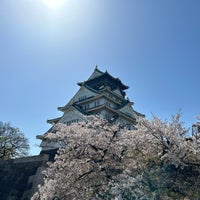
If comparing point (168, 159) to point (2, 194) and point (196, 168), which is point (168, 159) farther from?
point (2, 194)

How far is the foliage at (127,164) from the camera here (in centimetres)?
666

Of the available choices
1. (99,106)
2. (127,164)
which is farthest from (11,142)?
(127,164)

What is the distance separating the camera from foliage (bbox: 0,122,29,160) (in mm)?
26484

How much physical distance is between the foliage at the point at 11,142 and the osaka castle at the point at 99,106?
225 cm

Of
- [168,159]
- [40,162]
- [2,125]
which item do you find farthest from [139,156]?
[2,125]

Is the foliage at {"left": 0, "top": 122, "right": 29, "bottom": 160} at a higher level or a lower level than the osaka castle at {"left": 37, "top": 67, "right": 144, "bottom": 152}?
lower

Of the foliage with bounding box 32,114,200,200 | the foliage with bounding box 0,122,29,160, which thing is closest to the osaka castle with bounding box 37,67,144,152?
the foliage with bounding box 0,122,29,160

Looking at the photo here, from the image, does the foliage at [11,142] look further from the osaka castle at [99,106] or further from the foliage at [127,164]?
the foliage at [127,164]

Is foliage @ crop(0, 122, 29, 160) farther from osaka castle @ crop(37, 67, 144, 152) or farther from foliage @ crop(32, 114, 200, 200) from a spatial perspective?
foliage @ crop(32, 114, 200, 200)

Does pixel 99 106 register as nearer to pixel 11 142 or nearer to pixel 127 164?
pixel 11 142

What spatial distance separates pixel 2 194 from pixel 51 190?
32.0 feet

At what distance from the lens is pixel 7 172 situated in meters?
17.8

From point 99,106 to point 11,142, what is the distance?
11926 millimetres

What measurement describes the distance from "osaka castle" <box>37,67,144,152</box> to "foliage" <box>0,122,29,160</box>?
7.38ft
